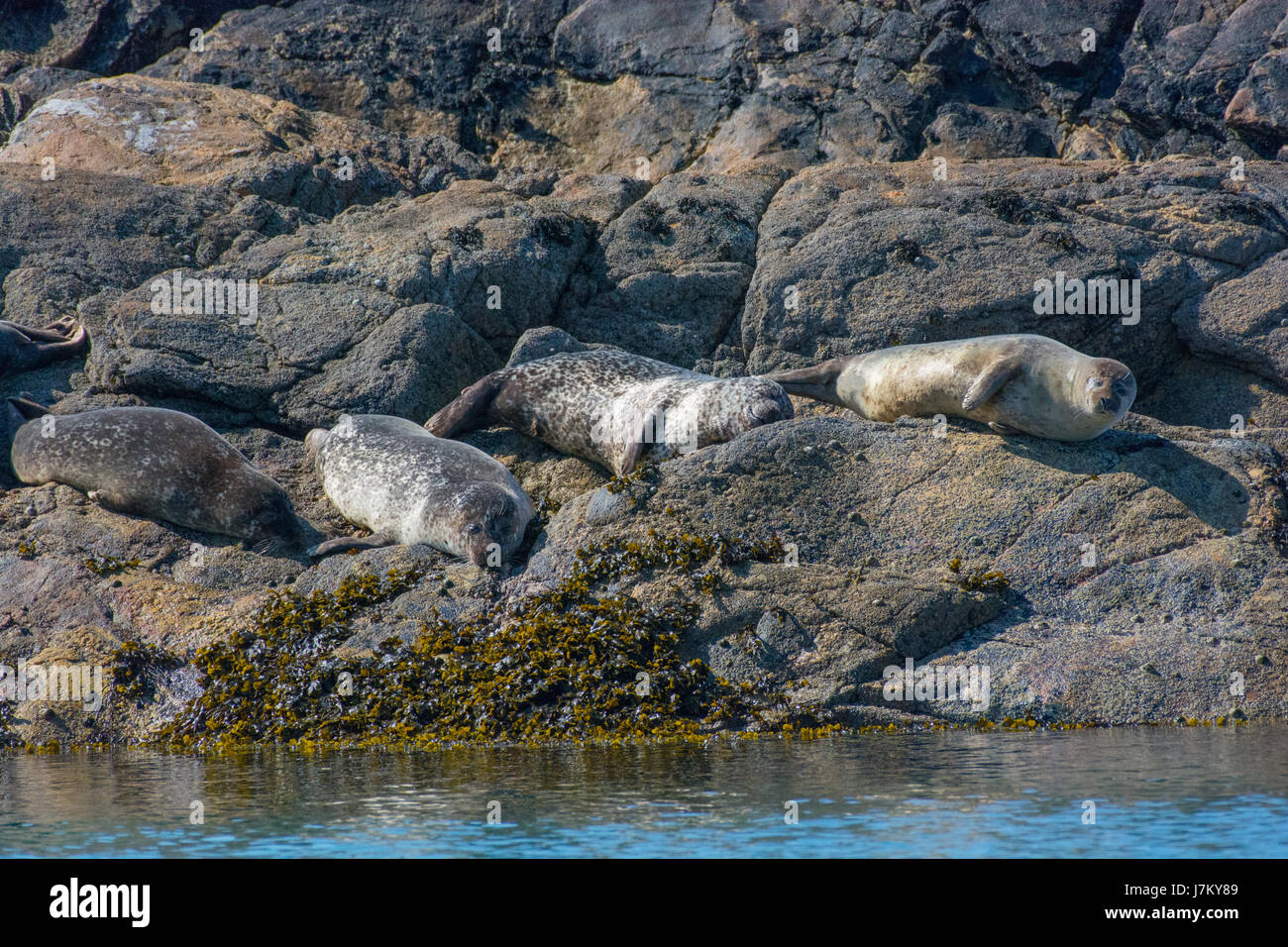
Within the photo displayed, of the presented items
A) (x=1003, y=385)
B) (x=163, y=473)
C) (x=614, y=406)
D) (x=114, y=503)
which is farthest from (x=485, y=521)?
(x=1003, y=385)

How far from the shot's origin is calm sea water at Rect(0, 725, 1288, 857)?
4.54 meters

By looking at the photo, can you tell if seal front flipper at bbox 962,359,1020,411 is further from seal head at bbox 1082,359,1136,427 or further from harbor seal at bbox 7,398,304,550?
harbor seal at bbox 7,398,304,550

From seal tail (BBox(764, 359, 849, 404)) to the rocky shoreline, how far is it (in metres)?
0.15

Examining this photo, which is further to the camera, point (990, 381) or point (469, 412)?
point (469, 412)

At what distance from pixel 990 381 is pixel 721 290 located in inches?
161

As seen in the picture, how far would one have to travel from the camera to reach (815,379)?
429 inches

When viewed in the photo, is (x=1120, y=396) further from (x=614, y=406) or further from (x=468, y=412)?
(x=468, y=412)

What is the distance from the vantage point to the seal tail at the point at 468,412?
436 inches

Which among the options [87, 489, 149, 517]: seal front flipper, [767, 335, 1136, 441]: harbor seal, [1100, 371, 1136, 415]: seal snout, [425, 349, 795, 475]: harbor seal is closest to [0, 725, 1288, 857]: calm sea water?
[1100, 371, 1136, 415]: seal snout

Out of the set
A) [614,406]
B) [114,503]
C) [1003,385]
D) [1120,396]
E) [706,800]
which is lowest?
[706,800]

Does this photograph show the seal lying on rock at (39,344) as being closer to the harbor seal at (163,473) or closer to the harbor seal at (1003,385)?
the harbor seal at (163,473)

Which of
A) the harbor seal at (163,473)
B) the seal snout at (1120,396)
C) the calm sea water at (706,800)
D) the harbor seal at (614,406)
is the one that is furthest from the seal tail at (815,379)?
the calm sea water at (706,800)

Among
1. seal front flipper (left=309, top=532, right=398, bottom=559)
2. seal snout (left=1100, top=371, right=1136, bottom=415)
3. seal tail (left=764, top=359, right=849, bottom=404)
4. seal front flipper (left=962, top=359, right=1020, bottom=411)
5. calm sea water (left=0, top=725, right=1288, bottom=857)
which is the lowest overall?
calm sea water (left=0, top=725, right=1288, bottom=857)

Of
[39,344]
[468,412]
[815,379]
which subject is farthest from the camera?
[39,344]
